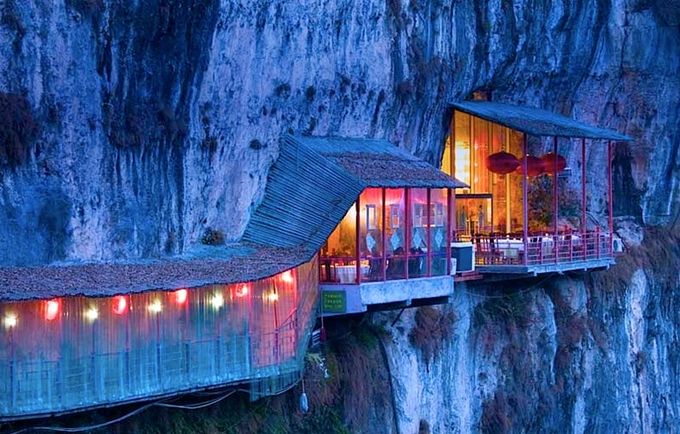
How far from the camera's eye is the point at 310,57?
27719 mm

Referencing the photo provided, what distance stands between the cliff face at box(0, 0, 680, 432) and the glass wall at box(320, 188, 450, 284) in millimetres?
2061

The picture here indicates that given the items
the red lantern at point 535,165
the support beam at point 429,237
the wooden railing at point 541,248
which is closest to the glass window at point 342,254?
the support beam at point 429,237

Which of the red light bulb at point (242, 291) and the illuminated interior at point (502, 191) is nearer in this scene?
the red light bulb at point (242, 291)

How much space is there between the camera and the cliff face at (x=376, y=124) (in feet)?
70.8

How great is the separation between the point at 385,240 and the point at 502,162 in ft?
29.5

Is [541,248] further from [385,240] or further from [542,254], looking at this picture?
[385,240]

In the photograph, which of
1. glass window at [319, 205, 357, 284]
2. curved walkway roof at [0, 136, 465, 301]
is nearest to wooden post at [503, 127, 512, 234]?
Answer: curved walkway roof at [0, 136, 465, 301]

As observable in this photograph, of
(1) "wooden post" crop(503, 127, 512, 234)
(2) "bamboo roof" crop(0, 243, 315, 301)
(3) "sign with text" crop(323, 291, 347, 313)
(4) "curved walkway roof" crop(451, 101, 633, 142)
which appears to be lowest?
(3) "sign with text" crop(323, 291, 347, 313)

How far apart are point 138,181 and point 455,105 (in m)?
12.0

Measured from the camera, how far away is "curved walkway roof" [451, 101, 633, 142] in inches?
1261

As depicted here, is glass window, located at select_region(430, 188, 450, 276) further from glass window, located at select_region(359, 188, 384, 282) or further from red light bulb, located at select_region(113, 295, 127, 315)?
red light bulb, located at select_region(113, 295, 127, 315)

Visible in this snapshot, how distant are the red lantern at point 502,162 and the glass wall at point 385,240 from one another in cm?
717

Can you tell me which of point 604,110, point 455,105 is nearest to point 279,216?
point 455,105

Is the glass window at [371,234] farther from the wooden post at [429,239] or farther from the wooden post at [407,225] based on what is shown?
the wooden post at [429,239]
